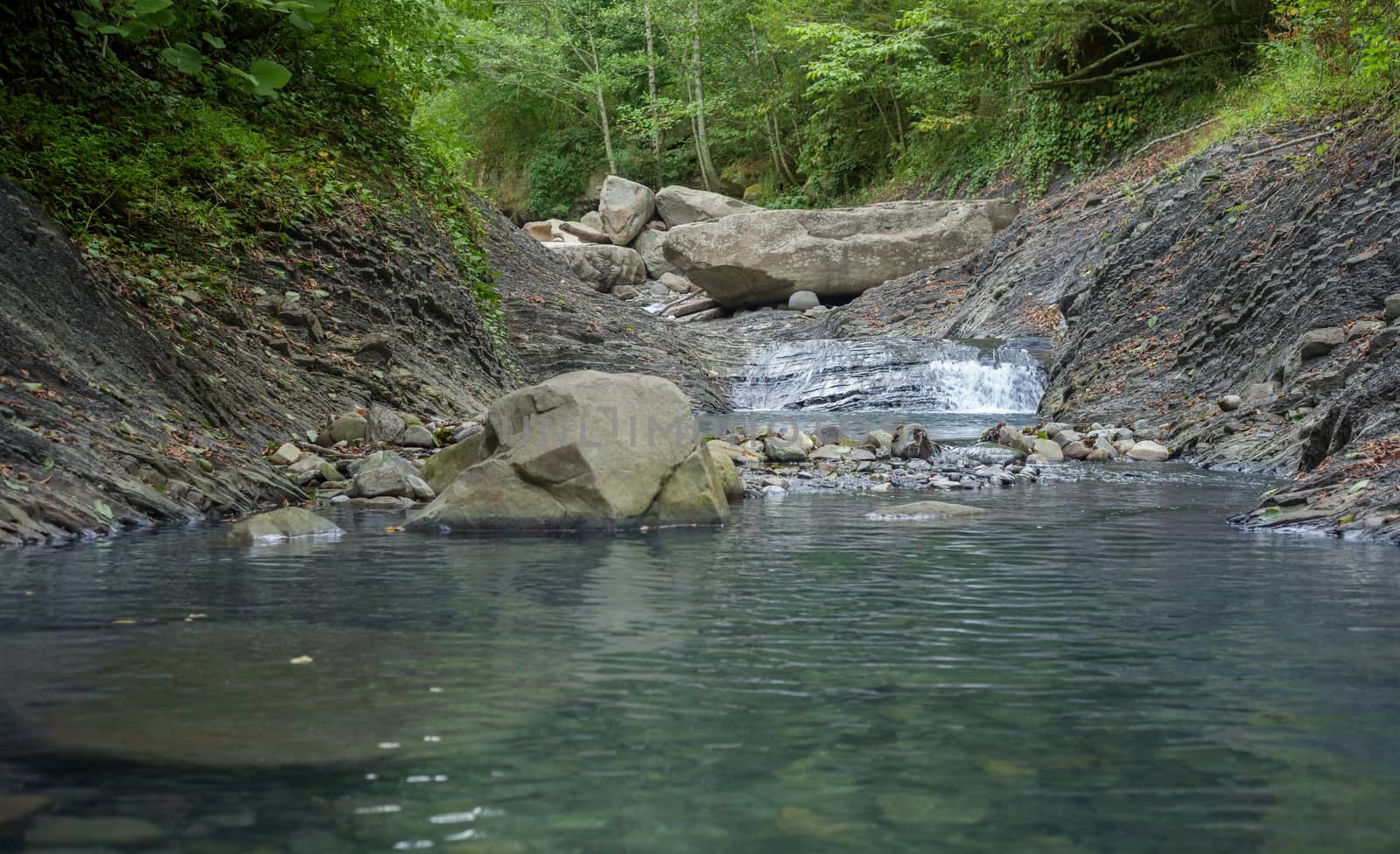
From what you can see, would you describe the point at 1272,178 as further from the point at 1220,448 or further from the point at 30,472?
the point at 30,472

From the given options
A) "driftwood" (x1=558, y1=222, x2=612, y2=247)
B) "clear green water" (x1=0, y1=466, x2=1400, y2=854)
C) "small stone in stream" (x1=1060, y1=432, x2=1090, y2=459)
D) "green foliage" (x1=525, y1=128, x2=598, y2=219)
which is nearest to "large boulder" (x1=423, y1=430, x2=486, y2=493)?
"clear green water" (x1=0, y1=466, x2=1400, y2=854)

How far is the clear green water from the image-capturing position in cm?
260

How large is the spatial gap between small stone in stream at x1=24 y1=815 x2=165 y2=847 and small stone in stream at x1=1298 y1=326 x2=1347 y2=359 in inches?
453

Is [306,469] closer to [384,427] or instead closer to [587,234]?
[384,427]

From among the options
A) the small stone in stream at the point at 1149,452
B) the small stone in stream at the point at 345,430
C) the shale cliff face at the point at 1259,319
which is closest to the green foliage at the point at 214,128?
the small stone in stream at the point at 345,430

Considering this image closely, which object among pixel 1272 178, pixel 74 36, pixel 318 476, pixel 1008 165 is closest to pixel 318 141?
pixel 74 36

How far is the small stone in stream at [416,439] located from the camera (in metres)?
11.0

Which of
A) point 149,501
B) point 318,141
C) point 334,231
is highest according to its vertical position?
point 318,141

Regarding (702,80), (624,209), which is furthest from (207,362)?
(702,80)

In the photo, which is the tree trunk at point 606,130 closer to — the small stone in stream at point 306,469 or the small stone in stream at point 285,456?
the small stone in stream at point 285,456

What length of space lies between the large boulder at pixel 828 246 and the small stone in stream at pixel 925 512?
69.0 feet

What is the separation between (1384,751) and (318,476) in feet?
26.6

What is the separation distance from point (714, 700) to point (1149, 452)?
10079 mm

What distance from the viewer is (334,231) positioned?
1370 cm
